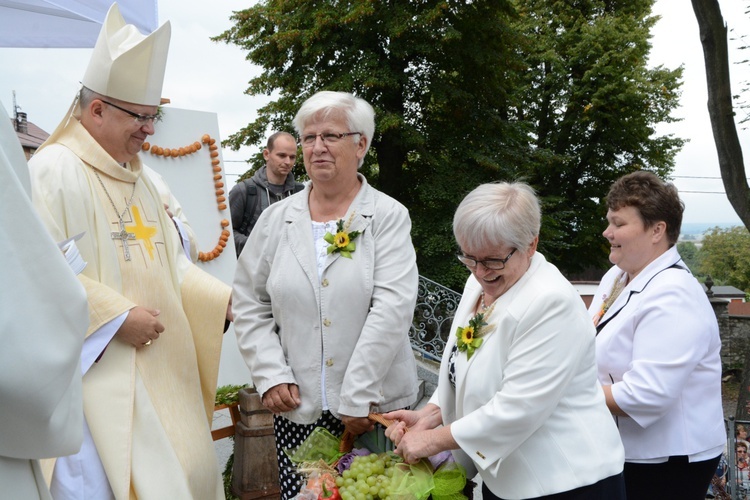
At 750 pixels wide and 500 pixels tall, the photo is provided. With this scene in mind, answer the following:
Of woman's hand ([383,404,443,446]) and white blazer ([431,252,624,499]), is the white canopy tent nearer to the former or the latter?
woman's hand ([383,404,443,446])

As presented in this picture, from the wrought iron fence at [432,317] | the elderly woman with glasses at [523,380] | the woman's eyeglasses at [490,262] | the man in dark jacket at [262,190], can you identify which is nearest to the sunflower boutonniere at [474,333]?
the elderly woman with glasses at [523,380]

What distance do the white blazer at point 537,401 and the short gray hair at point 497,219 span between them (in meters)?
0.16

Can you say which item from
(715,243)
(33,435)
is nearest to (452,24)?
(33,435)

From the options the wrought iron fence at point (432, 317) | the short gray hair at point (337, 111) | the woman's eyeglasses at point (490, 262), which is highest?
the short gray hair at point (337, 111)

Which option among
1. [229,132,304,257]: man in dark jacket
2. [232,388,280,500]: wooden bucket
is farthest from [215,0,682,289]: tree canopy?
[232,388,280,500]: wooden bucket

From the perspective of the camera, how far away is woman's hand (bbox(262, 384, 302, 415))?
2.82 m

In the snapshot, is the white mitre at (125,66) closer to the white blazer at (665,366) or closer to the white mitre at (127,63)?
the white mitre at (127,63)

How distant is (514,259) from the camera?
2.30 meters

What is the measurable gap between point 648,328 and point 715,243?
4236 cm

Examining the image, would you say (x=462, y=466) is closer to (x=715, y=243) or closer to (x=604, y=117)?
(x=604, y=117)

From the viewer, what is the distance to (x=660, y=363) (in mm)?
2650

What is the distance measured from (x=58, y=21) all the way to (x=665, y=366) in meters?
3.40

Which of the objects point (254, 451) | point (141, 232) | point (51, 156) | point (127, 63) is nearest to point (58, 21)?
point (127, 63)

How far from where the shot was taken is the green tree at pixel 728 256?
37.3 meters
